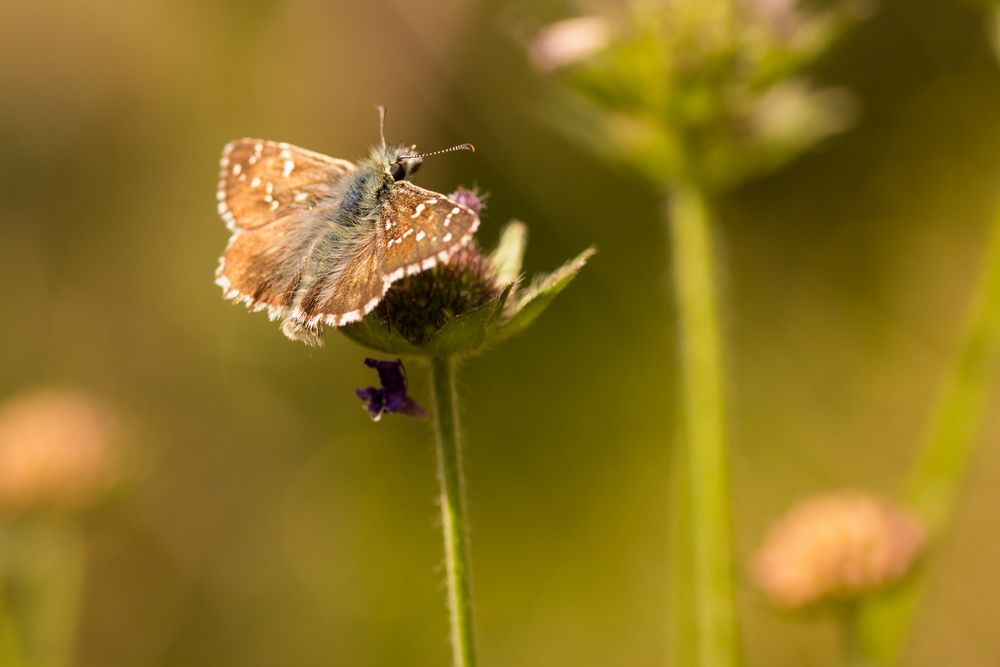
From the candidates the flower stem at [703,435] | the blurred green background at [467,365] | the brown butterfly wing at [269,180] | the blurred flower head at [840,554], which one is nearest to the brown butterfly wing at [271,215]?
the brown butterfly wing at [269,180]

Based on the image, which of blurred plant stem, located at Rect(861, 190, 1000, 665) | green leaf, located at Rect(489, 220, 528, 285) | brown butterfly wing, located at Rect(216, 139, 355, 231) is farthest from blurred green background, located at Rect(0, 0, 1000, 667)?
green leaf, located at Rect(489, 220, 528, 285)

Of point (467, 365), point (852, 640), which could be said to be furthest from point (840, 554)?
point (467, 365)

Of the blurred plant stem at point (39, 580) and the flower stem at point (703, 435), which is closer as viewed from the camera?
the flower stem at point (703, 435)

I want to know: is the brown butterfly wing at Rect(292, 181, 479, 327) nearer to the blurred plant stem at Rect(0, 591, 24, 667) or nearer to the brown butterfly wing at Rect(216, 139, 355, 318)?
the brown butterfly wing at Rect(216, 139, 355, 318)

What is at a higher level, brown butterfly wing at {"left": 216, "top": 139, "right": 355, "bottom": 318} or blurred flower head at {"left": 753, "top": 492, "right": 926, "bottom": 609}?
brown butterfly wing at {"left": 216, "top": 139, "right": 355, "bottom": 318}

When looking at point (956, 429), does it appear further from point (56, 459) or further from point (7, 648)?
point (56, 459)

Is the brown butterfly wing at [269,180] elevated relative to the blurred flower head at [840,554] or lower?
elevated

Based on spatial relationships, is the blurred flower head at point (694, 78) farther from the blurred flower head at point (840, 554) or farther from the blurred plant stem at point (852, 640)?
the blurred plant stem at point (852, 640)
